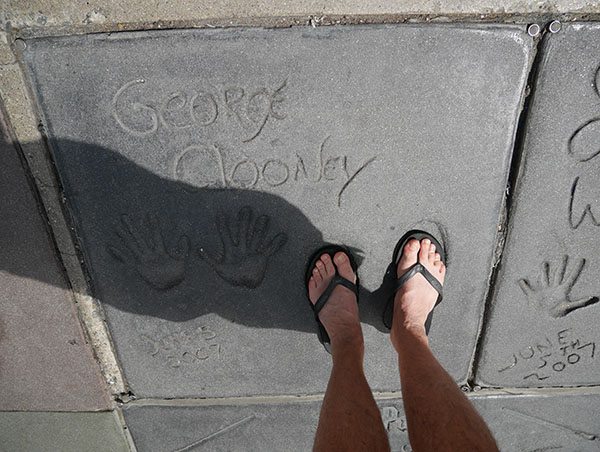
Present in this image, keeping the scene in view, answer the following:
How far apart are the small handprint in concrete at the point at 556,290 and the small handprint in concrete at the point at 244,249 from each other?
847 millimetres

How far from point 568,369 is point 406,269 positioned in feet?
2.42

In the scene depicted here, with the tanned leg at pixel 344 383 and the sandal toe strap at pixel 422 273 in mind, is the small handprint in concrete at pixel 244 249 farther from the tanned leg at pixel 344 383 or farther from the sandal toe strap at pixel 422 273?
the sandal toe strap at pixel 422 273

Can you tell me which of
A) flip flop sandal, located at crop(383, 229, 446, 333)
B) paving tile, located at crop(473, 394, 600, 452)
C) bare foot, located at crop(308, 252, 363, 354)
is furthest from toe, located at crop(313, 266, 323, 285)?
paving tile, located at crop(473, 394, 600, 452)

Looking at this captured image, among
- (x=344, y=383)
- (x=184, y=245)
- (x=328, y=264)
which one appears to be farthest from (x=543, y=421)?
(x=184, y=245)

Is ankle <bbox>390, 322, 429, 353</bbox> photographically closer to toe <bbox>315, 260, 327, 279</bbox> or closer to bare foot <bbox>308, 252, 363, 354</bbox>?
bare foot <bbox>308, 252, 363, 354</bbox>

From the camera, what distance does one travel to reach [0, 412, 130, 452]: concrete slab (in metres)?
1.82

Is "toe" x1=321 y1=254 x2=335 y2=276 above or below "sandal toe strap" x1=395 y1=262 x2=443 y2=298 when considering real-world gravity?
above
